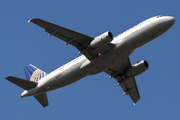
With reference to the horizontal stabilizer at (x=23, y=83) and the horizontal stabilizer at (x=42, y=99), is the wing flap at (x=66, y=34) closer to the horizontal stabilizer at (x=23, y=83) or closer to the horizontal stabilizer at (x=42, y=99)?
the horizontal stabilizer at (x=23, y=83)

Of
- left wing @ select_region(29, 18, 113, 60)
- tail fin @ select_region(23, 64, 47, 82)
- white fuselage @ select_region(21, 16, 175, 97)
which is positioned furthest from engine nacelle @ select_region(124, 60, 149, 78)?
tail fin @ select_region(23, 64, 47, 82)

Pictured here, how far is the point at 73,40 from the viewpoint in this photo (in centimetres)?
3556

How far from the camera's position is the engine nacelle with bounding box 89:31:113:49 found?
3369cm

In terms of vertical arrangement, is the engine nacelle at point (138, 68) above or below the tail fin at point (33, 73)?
below

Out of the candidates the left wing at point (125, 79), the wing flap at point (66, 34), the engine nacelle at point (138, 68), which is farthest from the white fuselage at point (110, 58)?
the engine nacelle at point (138, 68)

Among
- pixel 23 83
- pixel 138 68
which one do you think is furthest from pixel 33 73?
pixel 138 68

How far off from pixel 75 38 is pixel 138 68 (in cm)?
1224

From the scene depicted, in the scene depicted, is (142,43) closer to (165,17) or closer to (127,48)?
(127,48)

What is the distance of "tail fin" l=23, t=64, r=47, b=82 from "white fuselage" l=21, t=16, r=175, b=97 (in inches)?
139

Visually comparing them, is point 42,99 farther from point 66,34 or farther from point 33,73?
point 66,34

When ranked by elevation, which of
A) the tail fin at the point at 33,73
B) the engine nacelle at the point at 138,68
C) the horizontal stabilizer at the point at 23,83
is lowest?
the engine nacelle at the point at 138,68

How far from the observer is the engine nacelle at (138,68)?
4119 cm

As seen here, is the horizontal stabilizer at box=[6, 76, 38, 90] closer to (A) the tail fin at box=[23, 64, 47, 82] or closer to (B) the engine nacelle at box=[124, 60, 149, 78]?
(A) the tail fin at box=[23, 64, 47, 82]

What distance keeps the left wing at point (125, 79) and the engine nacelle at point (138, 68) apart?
3.00ft
